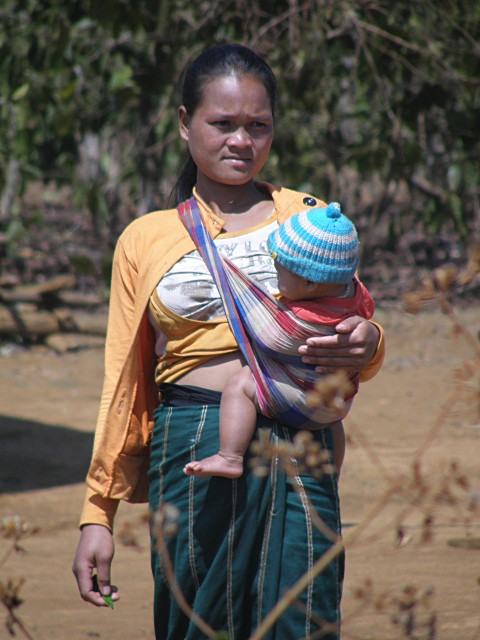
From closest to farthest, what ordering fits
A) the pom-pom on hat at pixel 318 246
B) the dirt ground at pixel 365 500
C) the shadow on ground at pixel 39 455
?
the dirt ground at pixel 365 500
the pom-pom on hat at pixel 318 246
the shadow on ground at pixel 39 455

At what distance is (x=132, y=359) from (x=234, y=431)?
31cm

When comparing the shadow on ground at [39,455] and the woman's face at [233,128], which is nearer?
the woman's face at [233,128]

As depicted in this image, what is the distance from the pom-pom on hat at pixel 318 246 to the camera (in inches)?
71.4

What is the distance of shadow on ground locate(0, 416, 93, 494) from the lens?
554cm

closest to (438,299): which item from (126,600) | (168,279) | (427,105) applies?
(168,279)

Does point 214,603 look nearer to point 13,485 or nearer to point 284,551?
point 284,551

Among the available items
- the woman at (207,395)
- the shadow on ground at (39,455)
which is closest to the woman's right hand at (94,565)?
the woman at (207,395)

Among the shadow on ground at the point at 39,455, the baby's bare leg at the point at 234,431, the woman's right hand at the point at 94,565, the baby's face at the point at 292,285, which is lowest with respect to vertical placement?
the shadow on ground at the point at 39,455

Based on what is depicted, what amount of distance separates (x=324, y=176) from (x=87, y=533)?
693 centimetres

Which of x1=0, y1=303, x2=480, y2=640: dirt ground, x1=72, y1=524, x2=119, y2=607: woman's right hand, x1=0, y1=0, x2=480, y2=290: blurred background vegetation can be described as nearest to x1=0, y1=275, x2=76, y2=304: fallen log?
x1=0, y1=303, x2=480, y2=640: dirt ground

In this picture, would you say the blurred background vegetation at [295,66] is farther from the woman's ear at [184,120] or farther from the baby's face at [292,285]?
the baby's face at [292,285]

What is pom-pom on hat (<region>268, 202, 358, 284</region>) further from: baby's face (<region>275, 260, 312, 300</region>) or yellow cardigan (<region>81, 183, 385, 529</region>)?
yellow cardigan (<region>81, 183, 385, 529</region>)

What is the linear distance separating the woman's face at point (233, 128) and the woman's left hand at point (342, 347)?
40 centimetres

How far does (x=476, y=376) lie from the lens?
1134 mm
